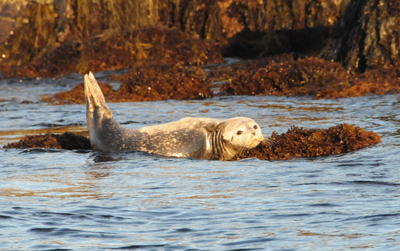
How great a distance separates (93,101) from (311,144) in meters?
2.94

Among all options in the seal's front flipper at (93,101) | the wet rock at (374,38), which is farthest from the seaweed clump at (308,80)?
the seal's front flipper at (93,101)

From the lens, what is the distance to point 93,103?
817 centimetres

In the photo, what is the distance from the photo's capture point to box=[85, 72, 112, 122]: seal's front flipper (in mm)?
8086

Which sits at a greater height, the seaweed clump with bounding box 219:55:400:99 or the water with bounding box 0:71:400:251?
the seaweed clump with bounding box 219:55:400:99

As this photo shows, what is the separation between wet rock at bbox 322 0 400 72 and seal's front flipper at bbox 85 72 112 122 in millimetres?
10293

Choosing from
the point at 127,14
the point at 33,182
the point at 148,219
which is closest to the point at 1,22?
the point at 127,14

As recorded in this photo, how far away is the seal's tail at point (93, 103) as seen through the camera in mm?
8078

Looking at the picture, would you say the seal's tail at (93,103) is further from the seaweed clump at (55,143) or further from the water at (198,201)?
the seaweed clump at (55,143)

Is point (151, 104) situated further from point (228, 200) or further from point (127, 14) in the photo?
point (127, 14)

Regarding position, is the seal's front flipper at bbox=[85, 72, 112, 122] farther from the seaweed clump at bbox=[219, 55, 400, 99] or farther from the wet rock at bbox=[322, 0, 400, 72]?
the wet rock at bbox=[322, 0, 400, 72]

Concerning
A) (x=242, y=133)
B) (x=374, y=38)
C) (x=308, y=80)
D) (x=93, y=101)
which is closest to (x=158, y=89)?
(x=308, y=80)

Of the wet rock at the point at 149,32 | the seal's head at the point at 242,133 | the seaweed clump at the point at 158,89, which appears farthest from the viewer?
the wet rock at the point at 149,32

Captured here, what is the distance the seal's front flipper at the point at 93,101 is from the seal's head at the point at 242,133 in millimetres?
1708

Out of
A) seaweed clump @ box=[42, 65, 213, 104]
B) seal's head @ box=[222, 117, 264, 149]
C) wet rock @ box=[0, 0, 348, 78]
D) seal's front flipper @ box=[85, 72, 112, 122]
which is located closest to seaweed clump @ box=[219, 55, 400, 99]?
seaweed clump @ box=[42, 65, 213, 104]
